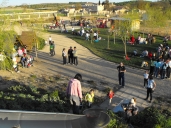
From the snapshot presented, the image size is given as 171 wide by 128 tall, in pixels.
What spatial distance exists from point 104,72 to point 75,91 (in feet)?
29.0

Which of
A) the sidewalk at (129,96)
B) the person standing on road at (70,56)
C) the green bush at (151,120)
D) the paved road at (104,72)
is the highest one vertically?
the person standing on road at (70,56)

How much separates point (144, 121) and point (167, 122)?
908 millimetres

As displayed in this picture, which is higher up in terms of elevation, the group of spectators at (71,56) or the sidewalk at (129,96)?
the group of spectators at (71,56)

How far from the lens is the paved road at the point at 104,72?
13.2 m

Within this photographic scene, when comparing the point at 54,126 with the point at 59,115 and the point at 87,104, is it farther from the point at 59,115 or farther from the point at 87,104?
the point at 87,104

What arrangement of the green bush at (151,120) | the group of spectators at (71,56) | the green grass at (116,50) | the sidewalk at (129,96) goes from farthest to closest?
1. the green grass at (116,50)
2. the group of spectators at (71,56)
3. the sidewalk at (129,96)
4. the green bush at (151,120)

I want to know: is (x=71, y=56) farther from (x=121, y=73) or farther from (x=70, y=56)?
(x=121, y=73)

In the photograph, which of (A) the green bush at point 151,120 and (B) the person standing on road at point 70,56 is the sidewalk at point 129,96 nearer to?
(A) the green bush at point 151,120

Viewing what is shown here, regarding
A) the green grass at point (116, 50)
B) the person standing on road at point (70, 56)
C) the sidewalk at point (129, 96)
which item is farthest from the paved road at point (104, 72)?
the green grass at point (116, 50)

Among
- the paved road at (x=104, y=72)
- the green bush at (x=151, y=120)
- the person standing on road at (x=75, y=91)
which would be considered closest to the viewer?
the green bush at (x=151, y=120)

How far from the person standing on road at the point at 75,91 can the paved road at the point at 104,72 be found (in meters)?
3.21

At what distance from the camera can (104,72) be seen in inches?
677

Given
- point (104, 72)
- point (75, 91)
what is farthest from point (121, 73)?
point (75, 91)

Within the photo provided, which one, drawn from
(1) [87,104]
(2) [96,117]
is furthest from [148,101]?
(2) [96,117]
